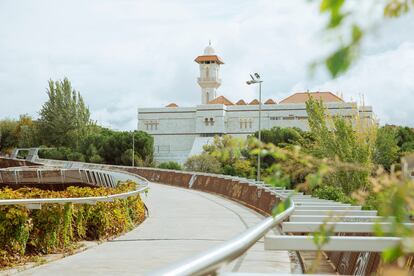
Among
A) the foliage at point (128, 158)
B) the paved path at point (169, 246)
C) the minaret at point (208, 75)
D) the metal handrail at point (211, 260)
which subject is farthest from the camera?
the minaret at point (208, 75)

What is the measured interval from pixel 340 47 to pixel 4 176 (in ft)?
178

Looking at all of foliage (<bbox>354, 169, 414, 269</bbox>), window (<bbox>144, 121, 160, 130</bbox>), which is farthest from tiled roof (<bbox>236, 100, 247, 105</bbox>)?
foliage (<bbox>354, 169, 414, 269</bbox>)

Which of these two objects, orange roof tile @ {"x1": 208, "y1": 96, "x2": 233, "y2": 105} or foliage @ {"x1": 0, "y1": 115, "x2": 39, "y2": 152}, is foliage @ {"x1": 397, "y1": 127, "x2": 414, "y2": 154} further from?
foliage @ {"x1": 0, "y1": 115, "x2": 39, "y2": 152}

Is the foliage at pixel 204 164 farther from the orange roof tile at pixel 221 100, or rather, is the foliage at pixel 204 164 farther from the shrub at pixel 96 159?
the orange roof tile at pixel 221 100

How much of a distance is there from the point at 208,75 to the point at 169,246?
13130cm

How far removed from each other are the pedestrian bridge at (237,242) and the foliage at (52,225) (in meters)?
0.62

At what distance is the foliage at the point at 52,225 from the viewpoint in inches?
462

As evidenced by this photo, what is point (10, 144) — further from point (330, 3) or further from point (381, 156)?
point (330, 3)

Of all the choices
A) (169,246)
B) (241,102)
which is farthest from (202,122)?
(169,246)

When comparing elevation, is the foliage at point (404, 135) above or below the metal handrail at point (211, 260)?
above

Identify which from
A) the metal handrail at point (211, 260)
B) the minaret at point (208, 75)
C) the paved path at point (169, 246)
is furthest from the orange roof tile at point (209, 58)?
the metal handrail at point (211, 260)

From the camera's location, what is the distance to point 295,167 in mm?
2164

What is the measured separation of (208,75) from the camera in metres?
144

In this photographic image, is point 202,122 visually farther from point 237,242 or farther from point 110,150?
point 237,242
